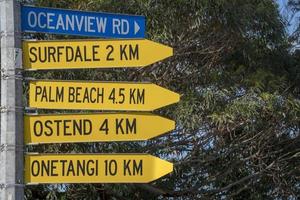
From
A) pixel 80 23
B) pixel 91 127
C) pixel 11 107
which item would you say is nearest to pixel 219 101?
pixel 80 23

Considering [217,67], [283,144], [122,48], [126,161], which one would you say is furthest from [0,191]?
[283,144]

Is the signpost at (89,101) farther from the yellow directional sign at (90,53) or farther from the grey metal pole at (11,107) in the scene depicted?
the grey metal pole at (11,107)

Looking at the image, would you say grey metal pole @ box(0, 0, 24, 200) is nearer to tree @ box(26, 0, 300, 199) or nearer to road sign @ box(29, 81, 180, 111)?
road sign @ box(29, 81, 180, 111)

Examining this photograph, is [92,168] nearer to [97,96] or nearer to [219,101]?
[97,96]

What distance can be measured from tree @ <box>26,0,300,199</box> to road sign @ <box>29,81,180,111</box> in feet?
14.9

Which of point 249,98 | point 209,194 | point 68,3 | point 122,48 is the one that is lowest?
point 209,194

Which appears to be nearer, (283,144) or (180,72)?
(180,72)

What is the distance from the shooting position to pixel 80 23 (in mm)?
5344

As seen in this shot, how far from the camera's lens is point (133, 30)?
17.9 feet

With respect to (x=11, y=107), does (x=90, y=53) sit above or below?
above

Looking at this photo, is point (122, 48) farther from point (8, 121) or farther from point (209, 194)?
point (209, 194)

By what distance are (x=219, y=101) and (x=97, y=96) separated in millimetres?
5732

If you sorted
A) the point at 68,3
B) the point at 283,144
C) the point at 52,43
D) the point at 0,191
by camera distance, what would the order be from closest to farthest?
the point at 0,191 → the point at 52,43 → the point at 68,3 → the point at 283,144

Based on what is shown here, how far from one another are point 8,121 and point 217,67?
7.09 m
